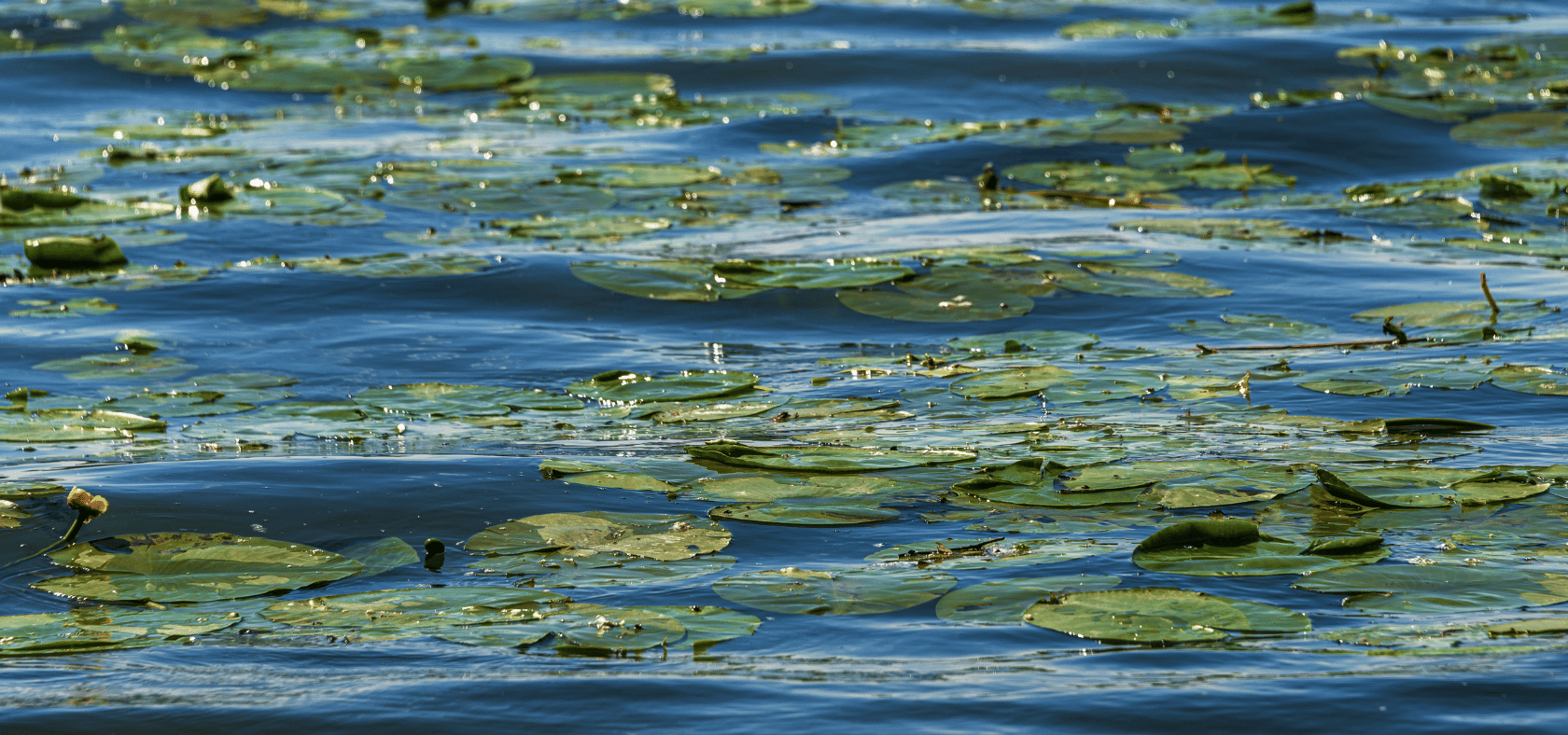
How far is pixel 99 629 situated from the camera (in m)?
2.60

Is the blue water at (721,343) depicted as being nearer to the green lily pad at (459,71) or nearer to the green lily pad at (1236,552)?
the green lily pad at (1236,552)

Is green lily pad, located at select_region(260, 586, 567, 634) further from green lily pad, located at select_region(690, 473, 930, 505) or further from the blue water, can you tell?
green lily pad, located at select_region(690, 473, 930, 505)

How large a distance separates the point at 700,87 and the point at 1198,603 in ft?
23.7

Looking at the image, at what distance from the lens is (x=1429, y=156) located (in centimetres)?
773

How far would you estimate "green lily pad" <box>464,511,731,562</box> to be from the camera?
3.00m

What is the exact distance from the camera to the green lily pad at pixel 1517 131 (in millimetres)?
7891

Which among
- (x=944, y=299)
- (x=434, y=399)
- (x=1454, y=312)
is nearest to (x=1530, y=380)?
(x=1454, y=312)

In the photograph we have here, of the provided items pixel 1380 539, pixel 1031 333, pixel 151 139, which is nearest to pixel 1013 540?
pixel 1380 539

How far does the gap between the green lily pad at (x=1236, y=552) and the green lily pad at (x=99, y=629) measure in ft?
5.26

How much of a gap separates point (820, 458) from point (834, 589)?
0.77 metres

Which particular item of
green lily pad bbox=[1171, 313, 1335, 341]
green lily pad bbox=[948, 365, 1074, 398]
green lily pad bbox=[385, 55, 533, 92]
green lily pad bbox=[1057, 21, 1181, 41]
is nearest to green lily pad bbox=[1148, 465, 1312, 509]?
green lily pad bbox=[948, 365, 1074, 398]

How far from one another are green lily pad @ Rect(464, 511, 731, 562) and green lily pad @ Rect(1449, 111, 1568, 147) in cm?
614

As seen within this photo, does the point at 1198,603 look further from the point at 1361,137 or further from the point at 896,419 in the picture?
the point at 1361,137

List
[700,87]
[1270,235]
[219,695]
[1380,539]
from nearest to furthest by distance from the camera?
[219,695] < [1380,539] < [1270,235] < [700,87]
